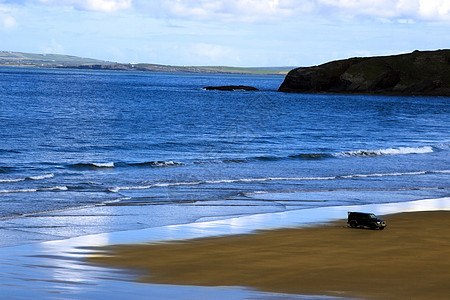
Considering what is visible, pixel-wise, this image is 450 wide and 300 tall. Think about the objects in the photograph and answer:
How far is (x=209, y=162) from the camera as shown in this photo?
1619 inches

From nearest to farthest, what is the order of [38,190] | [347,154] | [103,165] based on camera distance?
[38,190] → [103,165] → [347,154]

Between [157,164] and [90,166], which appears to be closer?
[90,166]

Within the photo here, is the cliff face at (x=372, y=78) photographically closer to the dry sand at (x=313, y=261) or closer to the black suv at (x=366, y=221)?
the black suv at (x=366, y=221)

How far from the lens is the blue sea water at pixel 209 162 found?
93.9 ft

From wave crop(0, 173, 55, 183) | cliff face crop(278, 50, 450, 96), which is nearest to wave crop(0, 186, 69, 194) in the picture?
wave crop(0, 173, 55, 183)

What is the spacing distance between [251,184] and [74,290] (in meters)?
20.4

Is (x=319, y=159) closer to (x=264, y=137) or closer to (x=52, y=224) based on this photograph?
(x=264, y=137)

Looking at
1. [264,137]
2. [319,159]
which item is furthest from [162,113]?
[319,159]

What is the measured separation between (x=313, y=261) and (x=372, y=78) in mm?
149512

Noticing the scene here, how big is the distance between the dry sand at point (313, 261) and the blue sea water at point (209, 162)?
4.67 metres

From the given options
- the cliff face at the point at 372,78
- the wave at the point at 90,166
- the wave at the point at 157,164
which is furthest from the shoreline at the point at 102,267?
the cliff face at the point at 372,78

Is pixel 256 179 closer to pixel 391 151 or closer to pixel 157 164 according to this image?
pixel 157 164

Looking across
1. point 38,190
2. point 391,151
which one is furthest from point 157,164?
point 391,151

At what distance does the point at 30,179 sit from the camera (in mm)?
32562
